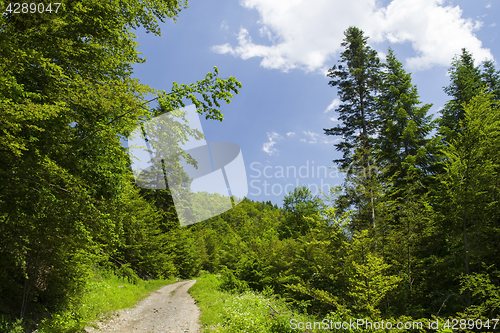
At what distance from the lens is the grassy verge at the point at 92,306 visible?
17.2ft

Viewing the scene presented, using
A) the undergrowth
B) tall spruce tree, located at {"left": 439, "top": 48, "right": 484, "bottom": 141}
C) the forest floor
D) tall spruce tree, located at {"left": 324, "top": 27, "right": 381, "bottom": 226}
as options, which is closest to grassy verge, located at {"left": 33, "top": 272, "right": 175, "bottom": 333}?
the undergrowth

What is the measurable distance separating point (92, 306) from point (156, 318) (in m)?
2.07

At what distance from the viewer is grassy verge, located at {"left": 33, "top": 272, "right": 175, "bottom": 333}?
17.2ft

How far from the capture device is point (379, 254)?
7367mm

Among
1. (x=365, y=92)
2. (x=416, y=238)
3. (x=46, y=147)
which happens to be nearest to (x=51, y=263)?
(x=46, y=147)

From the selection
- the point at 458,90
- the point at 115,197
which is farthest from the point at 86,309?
the point at 458,90

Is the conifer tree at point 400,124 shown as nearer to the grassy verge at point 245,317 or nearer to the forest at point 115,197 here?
the forest at point 115,197

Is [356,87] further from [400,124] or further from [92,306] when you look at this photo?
[92,306]

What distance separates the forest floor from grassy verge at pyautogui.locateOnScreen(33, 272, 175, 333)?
298 millimetres

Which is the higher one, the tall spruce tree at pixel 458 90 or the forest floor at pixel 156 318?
the tall spruce tree at pixel 458 90

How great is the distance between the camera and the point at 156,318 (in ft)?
25.5

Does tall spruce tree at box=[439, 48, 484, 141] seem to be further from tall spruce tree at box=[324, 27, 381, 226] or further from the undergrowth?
the undergrowth

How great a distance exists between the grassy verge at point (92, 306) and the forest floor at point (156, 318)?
298mm

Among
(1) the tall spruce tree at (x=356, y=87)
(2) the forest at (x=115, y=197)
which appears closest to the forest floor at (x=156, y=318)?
(2) the forest at (x=115, y=197)
